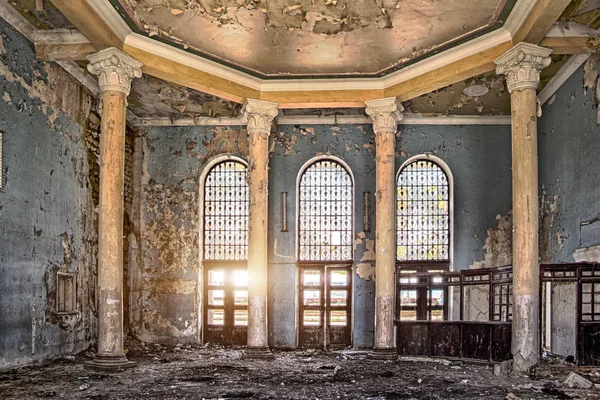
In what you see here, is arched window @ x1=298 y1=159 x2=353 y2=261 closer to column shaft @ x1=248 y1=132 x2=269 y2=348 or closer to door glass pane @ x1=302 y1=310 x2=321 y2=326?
door glass pane @ x1=302 y1=310 x2=321 y2=326

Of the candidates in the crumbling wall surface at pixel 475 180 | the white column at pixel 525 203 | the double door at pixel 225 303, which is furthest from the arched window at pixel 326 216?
the white column at pixel 525 203

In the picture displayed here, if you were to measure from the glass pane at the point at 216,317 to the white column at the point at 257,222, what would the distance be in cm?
245

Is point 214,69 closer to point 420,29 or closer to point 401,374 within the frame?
point 420,29

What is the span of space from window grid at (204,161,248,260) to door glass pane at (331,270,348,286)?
6.58ft

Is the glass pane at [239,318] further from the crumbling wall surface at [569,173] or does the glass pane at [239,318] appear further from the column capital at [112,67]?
the crumbling wall surface at [569,173]

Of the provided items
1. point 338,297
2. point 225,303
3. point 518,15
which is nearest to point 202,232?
point 225,303

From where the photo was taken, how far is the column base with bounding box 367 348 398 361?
36.9ft

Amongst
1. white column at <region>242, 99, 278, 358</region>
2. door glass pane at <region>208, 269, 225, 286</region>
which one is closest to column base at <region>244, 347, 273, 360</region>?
white column at <region>242, 99, 278, 358</region>

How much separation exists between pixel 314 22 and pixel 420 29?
1.65 meters

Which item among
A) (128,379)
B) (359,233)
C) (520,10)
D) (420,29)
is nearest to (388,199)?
(359,233)

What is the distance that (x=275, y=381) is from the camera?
8.61 m

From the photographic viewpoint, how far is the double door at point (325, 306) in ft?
45.0

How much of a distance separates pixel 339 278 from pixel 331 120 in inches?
140

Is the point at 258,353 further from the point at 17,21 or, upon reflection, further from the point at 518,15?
the point at 518,15
